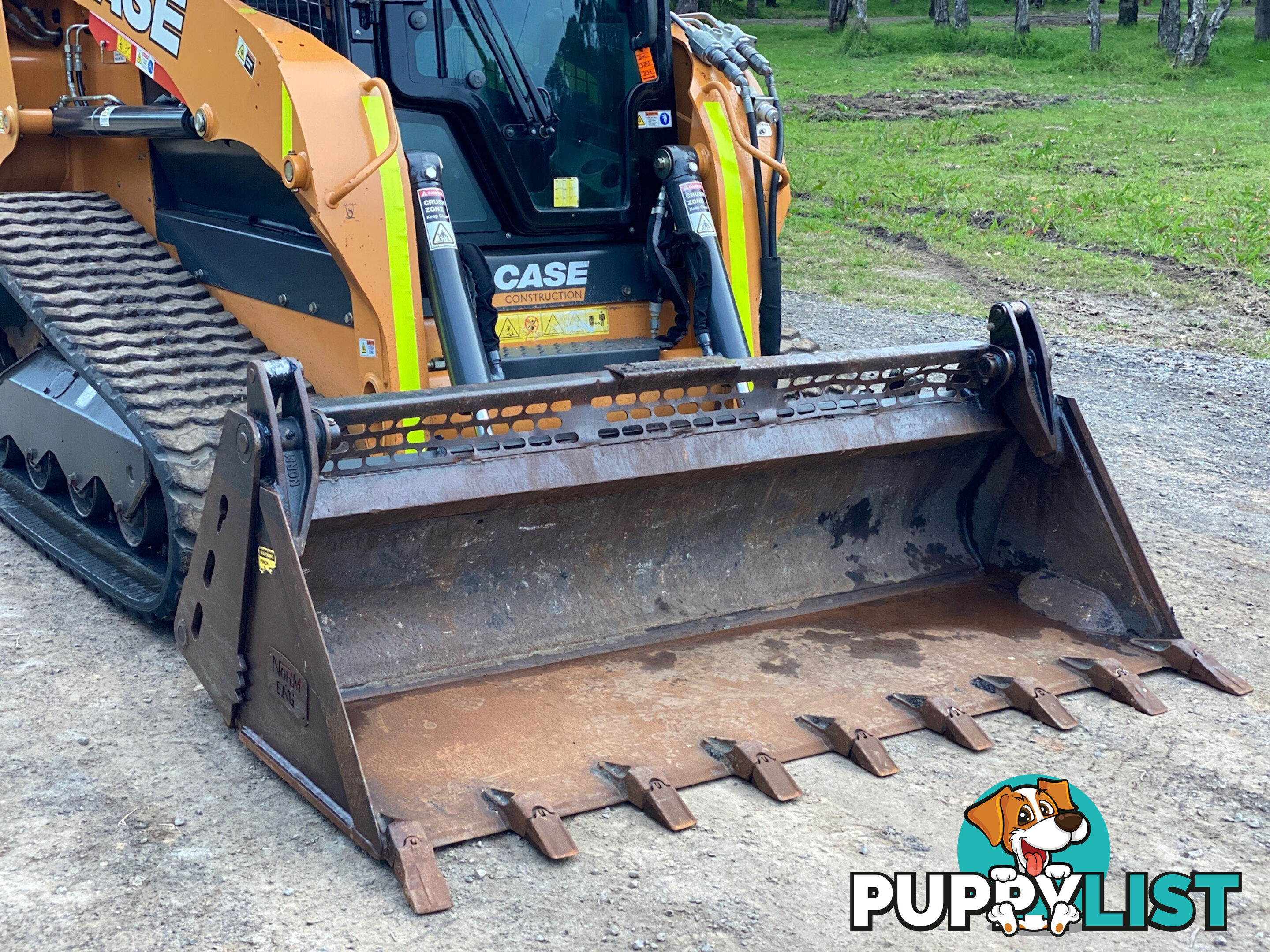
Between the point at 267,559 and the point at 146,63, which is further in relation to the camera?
the point at 146,63

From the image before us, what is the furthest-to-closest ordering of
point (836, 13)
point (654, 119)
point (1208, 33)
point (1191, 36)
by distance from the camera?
1. point (836, 13)
2. point (1191, 36)
3. point (1208, 33)
4. point (654, 119)

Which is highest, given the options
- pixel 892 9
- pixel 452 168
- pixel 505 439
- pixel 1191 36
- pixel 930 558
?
pixel 892 9

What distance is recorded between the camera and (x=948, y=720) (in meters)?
3.53

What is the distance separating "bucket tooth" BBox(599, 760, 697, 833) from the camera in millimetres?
3113

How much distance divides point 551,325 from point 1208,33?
22988mm

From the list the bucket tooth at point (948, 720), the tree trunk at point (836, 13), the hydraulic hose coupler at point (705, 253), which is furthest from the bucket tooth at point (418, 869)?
the tree trunk at point (836, 13)

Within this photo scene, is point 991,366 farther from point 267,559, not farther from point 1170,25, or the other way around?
point 1170,25

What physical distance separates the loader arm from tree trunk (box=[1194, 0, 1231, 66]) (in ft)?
75.6

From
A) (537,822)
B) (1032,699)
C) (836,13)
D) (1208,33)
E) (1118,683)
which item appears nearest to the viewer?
(537,822)

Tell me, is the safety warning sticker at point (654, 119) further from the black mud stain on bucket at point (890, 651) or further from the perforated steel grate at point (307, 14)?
the black mud stain on bucket at point (890, 651)

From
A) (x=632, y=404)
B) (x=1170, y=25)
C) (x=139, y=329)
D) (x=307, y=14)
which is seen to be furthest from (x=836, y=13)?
(x=632, y=404)

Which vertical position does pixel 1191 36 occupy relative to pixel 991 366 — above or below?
above

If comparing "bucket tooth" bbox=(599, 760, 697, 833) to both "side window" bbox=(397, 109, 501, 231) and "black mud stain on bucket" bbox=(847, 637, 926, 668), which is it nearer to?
"black mud stain on bucket" bbox=(847, 637, 926, 668)

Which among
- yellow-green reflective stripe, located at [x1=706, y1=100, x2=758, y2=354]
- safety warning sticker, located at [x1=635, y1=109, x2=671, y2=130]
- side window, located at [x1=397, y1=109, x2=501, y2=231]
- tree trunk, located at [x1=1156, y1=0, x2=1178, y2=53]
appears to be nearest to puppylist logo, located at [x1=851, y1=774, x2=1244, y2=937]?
yellow-green reflective stripe, located at [x1=706, y1=100, x2=758, y2=354]
